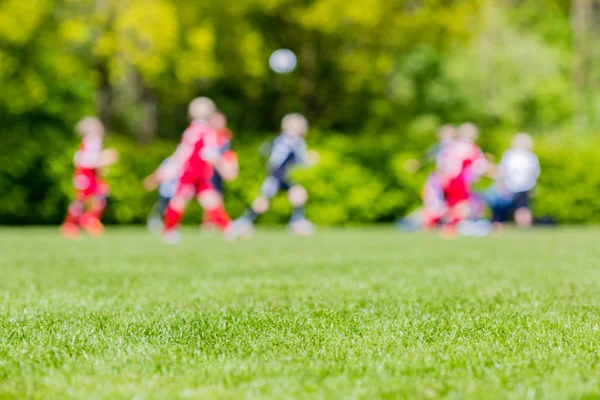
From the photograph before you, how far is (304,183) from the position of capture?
22000 mm

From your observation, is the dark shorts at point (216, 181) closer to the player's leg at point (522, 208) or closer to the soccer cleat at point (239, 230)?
the soccer cleat at point (239, 230)

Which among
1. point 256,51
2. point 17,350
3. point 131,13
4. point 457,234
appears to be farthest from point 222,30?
point 17,350

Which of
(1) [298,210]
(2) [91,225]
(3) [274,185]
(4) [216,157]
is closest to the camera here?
(4) [216,157]

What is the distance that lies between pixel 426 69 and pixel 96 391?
3884 cm

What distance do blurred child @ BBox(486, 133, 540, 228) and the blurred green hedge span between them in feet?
10.7

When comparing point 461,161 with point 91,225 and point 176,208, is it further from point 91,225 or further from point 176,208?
point 91,225

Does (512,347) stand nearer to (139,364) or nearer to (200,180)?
(139,364)

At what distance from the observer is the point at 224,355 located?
3.64 metres

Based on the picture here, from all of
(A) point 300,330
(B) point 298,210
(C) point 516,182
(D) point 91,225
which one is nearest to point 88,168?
(D) point 91,225

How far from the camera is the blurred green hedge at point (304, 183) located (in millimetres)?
21656

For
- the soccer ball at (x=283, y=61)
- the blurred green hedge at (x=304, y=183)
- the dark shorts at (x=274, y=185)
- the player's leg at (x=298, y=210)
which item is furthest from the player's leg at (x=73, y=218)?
the soccer ball at (x=283, y=61)

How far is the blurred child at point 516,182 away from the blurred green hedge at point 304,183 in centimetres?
326

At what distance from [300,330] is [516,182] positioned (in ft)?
49.6

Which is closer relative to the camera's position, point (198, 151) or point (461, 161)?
point (198, 151)
